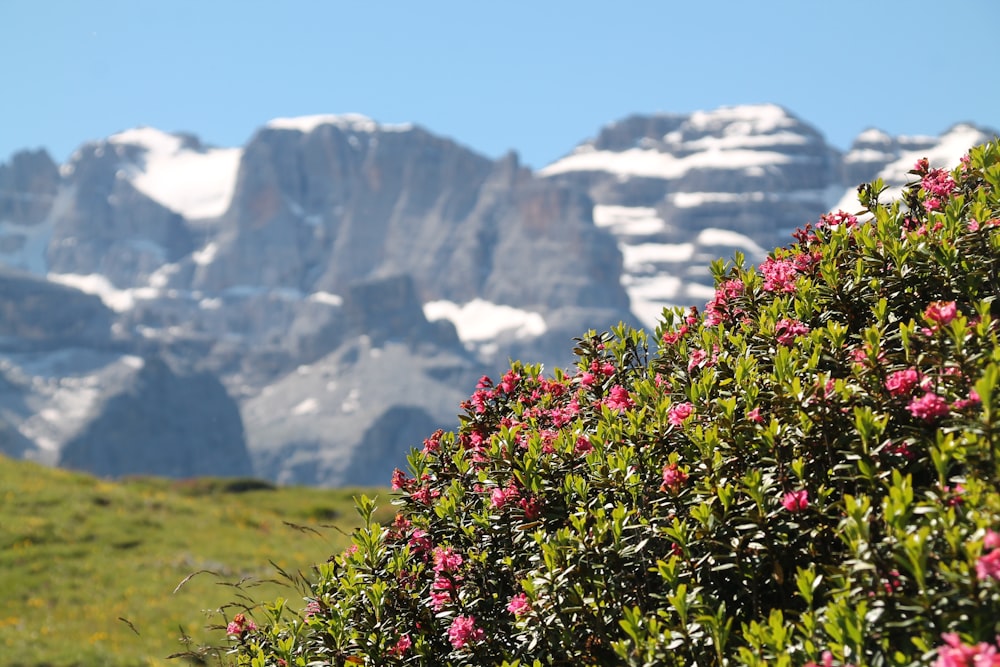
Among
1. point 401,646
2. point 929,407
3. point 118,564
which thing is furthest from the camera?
point 118,564

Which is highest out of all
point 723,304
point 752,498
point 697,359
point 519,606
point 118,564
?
point 723,304

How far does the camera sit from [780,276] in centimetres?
697

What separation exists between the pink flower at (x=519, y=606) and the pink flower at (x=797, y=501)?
1.53 meters

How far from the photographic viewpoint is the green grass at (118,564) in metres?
19.0

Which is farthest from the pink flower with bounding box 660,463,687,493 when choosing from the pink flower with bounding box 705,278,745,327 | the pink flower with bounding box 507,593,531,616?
the pink flower with bounding box 705,278,745,327

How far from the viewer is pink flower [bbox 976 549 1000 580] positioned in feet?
12.4

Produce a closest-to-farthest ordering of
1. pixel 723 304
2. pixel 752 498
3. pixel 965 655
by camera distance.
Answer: pixel 965 655 → pixel 752 498 → pixel 723 304

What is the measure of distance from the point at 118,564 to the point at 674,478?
2341 cm

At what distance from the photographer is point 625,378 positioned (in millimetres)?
7344

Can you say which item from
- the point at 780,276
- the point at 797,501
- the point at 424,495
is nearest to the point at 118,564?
the point at 424,495

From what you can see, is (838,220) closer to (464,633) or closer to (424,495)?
(424,495)

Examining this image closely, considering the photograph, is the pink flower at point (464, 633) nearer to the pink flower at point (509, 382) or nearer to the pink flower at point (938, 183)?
the pink flower at point (509, 382)

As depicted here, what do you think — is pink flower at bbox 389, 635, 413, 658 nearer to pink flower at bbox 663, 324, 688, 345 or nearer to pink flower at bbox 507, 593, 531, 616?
pink flower at bbox 507, 593, 531, 616

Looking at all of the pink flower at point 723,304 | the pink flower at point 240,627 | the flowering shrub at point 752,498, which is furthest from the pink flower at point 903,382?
the pink flower at point 240,627
